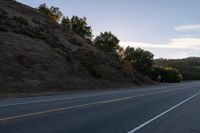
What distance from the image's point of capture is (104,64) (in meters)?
72.2

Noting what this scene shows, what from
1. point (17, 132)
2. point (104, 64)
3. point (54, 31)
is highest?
point (54, 31)

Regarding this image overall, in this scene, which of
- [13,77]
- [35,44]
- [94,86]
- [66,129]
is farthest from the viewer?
[35,44]

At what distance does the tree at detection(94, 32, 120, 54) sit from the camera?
118 metres

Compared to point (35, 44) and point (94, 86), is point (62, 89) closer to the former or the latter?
point (94, 86)

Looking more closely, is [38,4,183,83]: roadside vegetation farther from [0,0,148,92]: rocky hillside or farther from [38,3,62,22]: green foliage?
[0,0,148,92]: rocky hillside

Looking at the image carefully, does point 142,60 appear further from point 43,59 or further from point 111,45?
point 43,59

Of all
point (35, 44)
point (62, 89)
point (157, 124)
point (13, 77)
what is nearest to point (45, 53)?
point (35, 44)

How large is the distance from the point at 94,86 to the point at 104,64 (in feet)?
59.4

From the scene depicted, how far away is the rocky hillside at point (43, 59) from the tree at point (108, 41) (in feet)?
117

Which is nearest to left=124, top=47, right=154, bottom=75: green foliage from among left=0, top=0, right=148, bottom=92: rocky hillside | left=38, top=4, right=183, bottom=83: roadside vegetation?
left=38, top=4, right=183, bottom=83: roadside vegetation

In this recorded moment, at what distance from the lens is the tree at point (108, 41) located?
118 m

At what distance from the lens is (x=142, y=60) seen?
11150 centimetres

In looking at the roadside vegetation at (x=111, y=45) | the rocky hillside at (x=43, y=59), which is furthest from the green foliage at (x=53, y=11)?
the rocky hillside at (x=43, y=59)

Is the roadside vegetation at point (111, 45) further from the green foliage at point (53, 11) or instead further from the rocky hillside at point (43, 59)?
the rocky hillside at point (43, 59)
